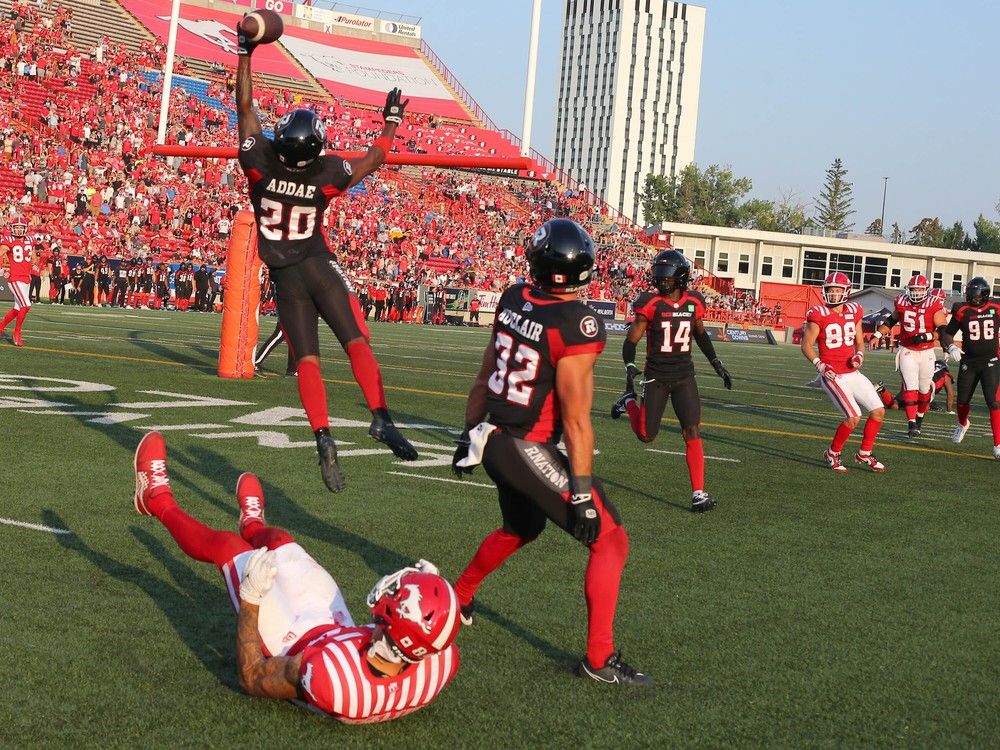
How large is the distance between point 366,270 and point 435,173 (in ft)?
31.8

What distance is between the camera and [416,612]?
Result: 3449mm

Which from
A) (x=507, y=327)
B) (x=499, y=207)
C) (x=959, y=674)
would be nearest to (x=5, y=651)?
(x=507, y=327)

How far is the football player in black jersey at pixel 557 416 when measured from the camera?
438 centimetres

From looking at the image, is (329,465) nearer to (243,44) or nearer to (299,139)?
(299,139)

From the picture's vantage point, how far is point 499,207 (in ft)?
163

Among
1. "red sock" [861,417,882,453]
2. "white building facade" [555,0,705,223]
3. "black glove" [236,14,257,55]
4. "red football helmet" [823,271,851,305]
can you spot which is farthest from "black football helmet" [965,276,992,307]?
"white building facade" [555,0,705,223]

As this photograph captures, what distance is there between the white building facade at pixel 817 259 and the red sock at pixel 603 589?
66628mm

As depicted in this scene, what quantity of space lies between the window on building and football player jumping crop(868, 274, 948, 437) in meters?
58.7

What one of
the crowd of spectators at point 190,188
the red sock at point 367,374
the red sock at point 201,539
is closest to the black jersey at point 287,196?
the red sock at point 367,374

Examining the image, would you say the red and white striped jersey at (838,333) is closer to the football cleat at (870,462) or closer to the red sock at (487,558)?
the football cleat at (870,462)

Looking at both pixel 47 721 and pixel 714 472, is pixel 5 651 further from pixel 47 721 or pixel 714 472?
pixel 714 472

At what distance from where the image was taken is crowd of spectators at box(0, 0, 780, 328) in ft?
121

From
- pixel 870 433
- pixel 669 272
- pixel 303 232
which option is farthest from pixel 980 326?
pixel 303 232

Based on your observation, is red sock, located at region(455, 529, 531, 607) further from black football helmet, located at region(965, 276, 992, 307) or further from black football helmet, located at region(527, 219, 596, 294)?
black football helmet, located at region(965, 276, 992, 307)
